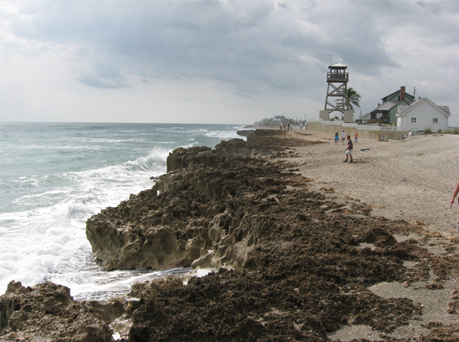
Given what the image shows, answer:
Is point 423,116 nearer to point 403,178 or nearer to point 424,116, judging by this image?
point 424,116

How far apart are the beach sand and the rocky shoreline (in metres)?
0.17

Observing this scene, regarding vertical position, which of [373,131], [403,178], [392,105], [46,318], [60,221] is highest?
[392,105]

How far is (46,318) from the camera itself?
4746 millimetres

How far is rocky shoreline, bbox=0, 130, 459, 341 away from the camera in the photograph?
4551 millimetres

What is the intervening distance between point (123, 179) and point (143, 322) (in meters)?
19.5

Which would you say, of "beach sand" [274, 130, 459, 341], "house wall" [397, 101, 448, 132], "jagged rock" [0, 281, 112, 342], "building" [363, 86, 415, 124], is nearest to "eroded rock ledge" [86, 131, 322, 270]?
"beach sand" [274, 130, 459, 341]

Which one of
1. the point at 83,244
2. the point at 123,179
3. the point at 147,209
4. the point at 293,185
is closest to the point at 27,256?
the point at 83,244

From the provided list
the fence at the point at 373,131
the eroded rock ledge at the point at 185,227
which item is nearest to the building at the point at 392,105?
the fence at the point at 373,131

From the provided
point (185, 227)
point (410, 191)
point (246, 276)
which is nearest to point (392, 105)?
point (410, 191)

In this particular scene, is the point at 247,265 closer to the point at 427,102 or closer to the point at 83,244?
the point at 83,244

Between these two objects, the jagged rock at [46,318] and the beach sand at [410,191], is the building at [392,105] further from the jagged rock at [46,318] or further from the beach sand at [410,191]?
the jagged rock at [46,318]

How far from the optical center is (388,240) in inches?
291

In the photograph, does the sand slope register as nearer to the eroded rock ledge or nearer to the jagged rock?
the eroded rock ledge

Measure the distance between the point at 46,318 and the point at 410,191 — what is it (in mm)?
10921
